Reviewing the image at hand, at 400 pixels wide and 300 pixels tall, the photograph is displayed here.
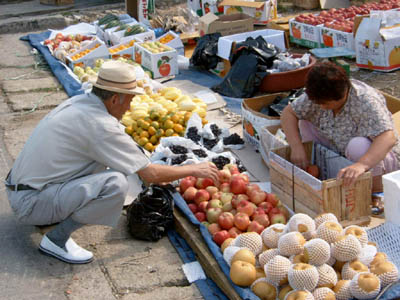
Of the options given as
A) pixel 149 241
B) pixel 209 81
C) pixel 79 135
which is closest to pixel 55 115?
pixel 79 135

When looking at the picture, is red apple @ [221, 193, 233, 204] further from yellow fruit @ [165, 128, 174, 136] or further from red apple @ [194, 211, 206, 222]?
yellow fruit @ [165, 128, 174, 136]

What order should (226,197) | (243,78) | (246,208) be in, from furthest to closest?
(243,78) < (226,197) < (246,208)

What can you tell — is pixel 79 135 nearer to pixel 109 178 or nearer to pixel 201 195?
pixel 109 178

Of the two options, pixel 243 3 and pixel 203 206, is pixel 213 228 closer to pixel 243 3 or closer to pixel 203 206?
pixel 203 206

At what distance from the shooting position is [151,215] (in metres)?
3.73

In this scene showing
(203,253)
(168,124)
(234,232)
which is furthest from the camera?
(168,124)

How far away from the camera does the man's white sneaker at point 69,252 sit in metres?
3.48

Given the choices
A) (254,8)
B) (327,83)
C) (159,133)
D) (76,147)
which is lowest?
(159,133)

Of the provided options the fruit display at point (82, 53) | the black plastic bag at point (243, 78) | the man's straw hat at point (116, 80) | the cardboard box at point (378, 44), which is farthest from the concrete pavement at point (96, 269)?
the cardboard box at point (378, 44)

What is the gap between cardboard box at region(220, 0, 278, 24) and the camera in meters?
9.05

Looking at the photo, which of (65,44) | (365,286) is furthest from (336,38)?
(365,286)

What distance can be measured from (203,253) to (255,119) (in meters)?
1.80

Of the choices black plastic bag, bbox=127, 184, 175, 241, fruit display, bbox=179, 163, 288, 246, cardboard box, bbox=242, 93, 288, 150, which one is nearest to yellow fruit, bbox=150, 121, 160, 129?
cardboard box, bbox=242, 93, 288, 150

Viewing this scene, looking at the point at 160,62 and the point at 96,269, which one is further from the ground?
the point at 160,62
